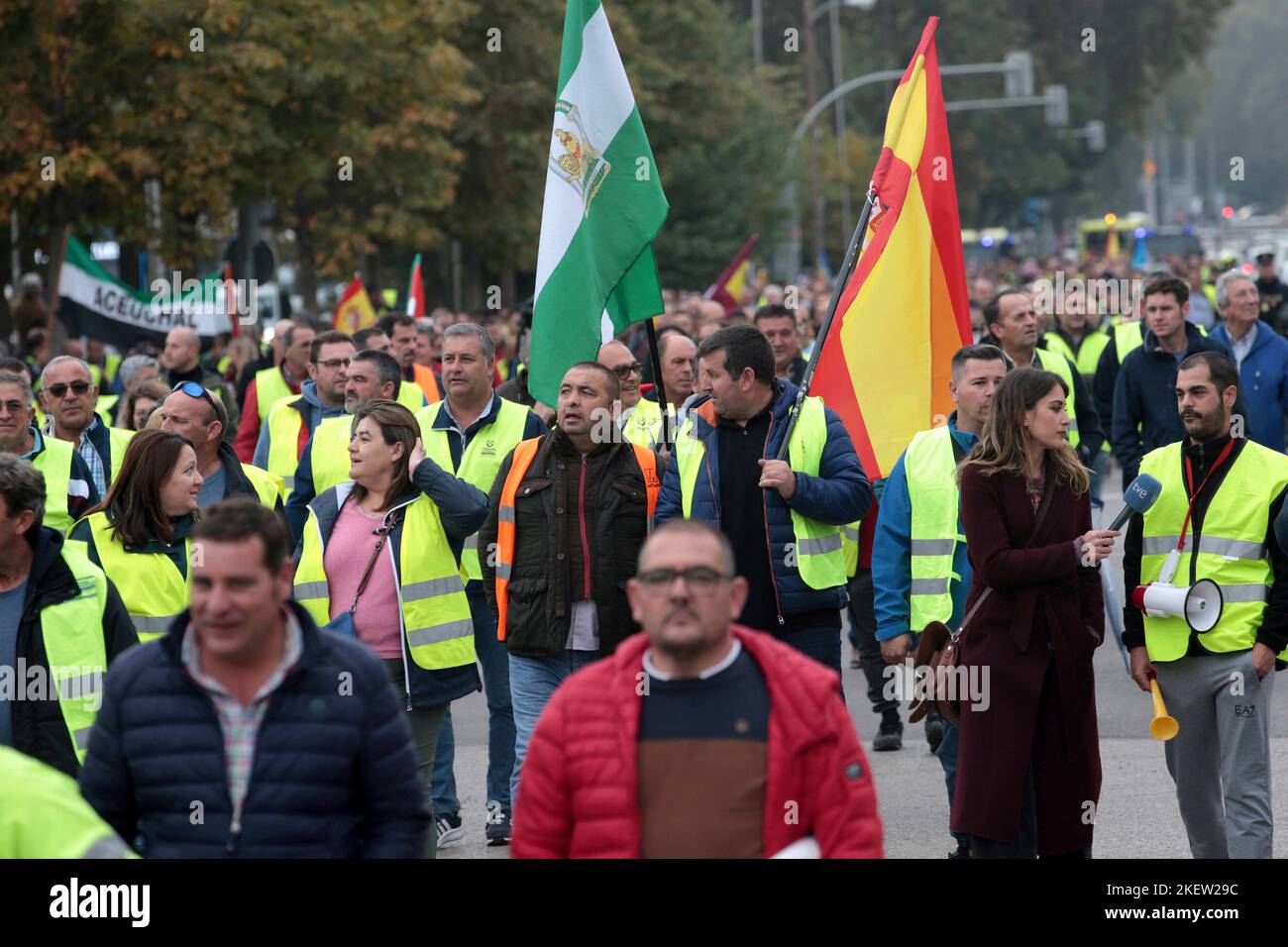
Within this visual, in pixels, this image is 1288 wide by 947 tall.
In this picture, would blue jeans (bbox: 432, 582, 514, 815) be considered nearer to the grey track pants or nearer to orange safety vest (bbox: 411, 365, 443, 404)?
the grey track pants

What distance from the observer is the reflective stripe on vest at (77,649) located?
18.3ft

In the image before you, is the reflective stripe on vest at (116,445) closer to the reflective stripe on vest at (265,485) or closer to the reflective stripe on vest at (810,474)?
the reflective stripe on vest at (265,485)

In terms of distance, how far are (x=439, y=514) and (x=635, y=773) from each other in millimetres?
3109

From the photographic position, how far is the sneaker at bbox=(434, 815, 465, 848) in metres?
8.16

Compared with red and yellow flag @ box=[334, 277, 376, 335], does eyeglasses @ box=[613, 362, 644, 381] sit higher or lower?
lower

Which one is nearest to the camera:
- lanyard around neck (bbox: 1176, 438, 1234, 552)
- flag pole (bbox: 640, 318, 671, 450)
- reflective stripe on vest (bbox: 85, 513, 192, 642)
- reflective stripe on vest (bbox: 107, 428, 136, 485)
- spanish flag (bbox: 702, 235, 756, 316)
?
reflective stripe on vest (bbox: 85, 513, 192, 642)

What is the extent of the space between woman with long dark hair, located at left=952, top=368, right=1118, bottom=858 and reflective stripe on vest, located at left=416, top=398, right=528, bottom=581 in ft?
8.52

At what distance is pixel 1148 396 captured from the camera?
36.1 ft

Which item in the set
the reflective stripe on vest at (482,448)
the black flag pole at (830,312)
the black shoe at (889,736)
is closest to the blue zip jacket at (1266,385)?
the black shoe at (889,736)

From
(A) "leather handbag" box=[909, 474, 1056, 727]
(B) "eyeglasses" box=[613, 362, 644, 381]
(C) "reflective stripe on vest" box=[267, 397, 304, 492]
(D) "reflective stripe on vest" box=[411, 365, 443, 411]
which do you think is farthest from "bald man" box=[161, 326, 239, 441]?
(A) "leather handbag" box=[909, 474, 1056, 727]

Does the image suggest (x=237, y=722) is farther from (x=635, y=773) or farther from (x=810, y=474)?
A: (x=810, y=474)

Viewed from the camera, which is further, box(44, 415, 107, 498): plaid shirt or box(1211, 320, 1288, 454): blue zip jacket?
box(1211, 320, 1288, 454): blue zip jacket

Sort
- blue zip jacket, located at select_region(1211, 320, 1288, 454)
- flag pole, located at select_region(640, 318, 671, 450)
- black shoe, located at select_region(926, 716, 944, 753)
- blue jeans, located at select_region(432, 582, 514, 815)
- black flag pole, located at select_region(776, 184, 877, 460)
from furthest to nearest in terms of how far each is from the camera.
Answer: blue zip jacket, located at select_region(1211, 320, 1288, 454), black shoe, located at select_region(926, 716, 944, 753), blue jeans, located at select_region(432, 582, 514, 815), flag pole, located at select_region(640, 318, 671, 450), black flag pole, located at select_region(776, 184, 877, 460)

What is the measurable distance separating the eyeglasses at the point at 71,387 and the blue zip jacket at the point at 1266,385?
6.48 meters
